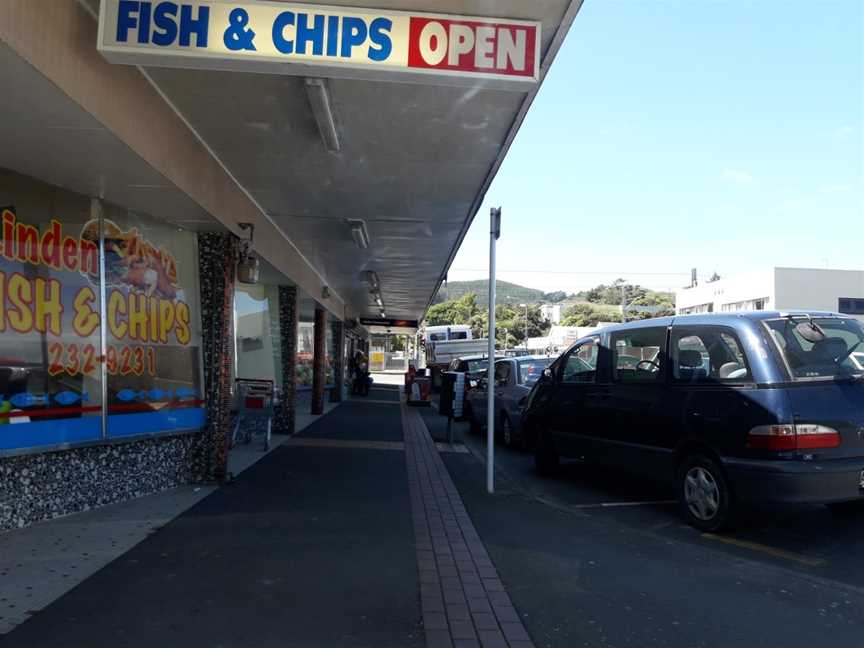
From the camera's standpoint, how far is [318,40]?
4.75 metres

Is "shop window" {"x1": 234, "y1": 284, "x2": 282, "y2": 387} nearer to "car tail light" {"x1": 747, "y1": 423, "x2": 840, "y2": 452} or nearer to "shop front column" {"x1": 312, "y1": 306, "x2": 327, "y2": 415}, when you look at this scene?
"shop front column" {"x1": 312, "y1": 306, "x2": 327, "y2": 415}

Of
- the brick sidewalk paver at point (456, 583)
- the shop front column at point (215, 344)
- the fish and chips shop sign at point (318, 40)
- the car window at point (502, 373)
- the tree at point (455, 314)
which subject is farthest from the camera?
the tree at point (455, 314)

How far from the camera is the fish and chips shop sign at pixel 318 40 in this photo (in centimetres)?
464

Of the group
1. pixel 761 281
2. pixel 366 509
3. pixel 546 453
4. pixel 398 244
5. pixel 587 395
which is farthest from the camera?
pixel 761 281

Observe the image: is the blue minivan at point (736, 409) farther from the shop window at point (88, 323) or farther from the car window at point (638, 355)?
the shop window at point (88, 323)

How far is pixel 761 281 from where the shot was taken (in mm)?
38844

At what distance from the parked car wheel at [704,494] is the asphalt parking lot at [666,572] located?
0.15 meters

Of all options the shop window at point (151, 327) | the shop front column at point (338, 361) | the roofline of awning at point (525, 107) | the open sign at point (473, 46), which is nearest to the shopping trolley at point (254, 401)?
the shop window at point (151, 327)

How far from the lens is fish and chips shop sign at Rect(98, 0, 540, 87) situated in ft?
15.2

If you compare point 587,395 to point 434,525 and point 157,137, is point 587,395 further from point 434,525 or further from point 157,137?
point 157,137

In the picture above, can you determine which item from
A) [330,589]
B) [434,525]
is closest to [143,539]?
[330,589]

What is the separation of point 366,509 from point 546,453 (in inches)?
134

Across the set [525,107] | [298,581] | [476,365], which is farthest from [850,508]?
[476,365]

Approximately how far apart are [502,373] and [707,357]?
7384 millimetres
